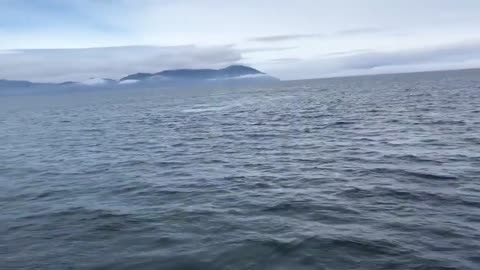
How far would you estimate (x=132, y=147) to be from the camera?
38.0 metres

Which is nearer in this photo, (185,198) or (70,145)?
(185,198)

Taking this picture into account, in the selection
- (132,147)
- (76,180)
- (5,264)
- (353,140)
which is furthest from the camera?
(132,147)

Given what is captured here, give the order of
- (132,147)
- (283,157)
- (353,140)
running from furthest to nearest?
1. (132,147)
2. (353,140)
3. (283,157)

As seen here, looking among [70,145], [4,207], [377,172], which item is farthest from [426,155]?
[70,145]

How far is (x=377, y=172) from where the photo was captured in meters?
22.5

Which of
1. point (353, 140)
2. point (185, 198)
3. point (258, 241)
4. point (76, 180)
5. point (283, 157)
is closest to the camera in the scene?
point (258, 241)

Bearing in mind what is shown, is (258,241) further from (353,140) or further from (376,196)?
(353,140)

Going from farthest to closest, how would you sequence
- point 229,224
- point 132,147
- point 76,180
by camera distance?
point 132,147 < point 76,180 < point 229,224

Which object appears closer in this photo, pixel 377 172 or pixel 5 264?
pixel 5 264

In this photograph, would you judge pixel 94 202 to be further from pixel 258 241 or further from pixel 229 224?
pixel 258 241

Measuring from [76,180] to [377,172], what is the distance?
19458 millimetres

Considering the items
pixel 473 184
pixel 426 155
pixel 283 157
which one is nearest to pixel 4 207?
pixel 283 157

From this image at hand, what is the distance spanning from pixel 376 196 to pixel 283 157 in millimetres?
10905

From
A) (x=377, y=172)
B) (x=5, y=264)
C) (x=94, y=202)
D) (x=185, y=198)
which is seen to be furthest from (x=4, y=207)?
(x=377, y=172)
